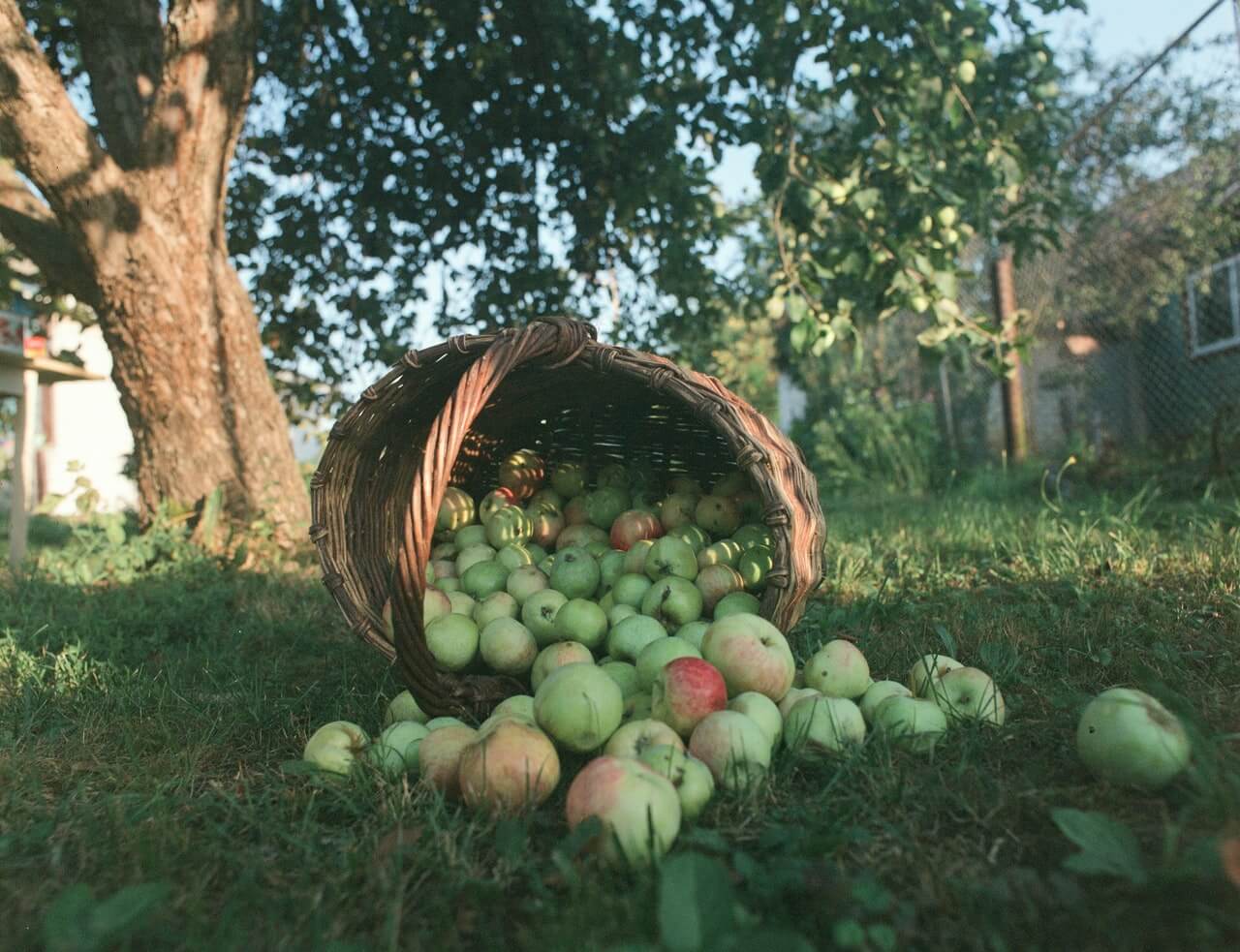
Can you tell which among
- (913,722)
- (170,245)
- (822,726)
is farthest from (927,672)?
(170,245)

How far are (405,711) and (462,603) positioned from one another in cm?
38

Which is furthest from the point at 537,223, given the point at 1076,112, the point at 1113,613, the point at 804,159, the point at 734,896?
the point at 1076,112

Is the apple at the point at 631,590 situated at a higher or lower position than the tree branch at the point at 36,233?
lower

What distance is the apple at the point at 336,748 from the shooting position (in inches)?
62.5

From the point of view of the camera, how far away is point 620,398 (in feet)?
8.49

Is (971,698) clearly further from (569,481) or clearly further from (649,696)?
(569,481)

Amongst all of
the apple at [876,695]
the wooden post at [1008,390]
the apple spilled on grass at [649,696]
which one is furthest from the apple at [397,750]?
the wooden post at [1008,390]

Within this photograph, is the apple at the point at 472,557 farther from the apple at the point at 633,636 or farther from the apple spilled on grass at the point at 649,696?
the apple at the point at 633,636

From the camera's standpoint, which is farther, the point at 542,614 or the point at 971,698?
the point at 542,614

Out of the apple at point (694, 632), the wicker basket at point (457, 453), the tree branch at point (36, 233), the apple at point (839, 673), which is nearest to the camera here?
the wicker basket at point (457, 453)

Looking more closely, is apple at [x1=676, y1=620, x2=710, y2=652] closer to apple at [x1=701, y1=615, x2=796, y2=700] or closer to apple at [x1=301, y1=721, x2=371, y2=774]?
apple at [x1=701, y1=615, x2=796, y2=700]

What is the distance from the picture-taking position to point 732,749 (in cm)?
146

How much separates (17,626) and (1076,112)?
38.6 ft

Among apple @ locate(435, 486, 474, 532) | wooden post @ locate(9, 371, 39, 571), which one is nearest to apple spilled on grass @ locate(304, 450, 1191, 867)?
apple @ locate(435, 486, 474, 532)
